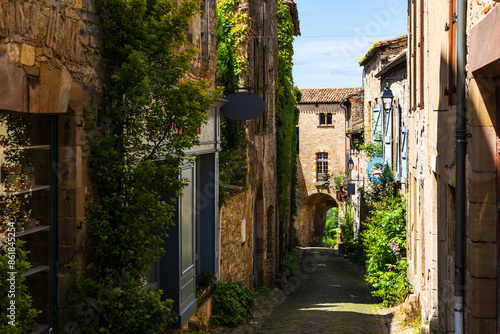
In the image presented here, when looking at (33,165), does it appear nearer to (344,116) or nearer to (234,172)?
(234,172)

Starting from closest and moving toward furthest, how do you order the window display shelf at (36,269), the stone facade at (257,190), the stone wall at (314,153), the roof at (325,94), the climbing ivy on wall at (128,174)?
the window display shelf at (36,269), the climbing ivy on wall at (128,174), the stone facade at (257,190), the stone wall at (314,153), the roof at (325,94)

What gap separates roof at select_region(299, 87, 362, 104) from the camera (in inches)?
1460

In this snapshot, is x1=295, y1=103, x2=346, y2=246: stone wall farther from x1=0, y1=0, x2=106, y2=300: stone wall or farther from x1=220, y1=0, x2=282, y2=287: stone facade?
x1=0, y1=0, x2=106, y2=300: stone wall

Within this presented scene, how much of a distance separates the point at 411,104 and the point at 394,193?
4.46 metres

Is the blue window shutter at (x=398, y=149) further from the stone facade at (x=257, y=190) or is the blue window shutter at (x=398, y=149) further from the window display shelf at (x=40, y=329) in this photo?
the window display shelf at (x=40, y=329)

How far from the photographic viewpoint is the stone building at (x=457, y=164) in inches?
173

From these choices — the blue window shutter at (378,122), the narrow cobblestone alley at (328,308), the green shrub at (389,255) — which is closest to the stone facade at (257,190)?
the narrow cobblestone alley at (328,308)

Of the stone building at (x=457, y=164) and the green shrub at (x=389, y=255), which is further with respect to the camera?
the green shrub at (x=389, y=255)

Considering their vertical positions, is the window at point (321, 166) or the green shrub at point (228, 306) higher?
the window at point (321, 166)

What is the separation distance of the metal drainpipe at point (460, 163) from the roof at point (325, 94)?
32.1 meters

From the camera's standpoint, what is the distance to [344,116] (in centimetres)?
3672

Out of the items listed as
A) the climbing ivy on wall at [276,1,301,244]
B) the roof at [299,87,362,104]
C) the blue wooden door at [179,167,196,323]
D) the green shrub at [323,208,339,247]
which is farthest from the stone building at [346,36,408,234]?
the green shrub at [323,208,339,247]

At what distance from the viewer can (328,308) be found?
1192cm

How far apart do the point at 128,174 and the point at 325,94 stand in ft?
111
